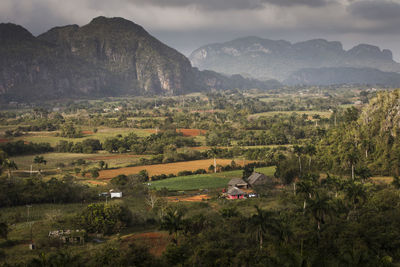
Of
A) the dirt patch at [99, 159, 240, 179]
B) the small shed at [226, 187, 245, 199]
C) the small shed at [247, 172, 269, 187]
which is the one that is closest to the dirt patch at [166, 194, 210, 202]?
the small shed at [226, 187, 245, 199]

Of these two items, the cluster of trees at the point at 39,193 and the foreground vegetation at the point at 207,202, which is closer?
the foreground vegetation at the point at 207,202

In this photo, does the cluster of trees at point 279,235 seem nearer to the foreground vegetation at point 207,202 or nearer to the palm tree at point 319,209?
the palm tree at point 319,209

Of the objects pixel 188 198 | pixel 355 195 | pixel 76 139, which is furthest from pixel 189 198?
pixel 76 139

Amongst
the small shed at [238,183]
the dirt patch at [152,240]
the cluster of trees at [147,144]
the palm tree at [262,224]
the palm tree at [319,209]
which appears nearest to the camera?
the palm tree at [262,224]

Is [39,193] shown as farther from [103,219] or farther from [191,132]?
[191,132]

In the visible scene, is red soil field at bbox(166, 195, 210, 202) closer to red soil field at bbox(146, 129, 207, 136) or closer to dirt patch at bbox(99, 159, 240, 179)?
dirt patch at bbox(99, 159, 240, 179)

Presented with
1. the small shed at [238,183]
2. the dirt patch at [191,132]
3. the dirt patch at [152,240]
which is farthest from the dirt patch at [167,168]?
the dirt patch at [191,132]
